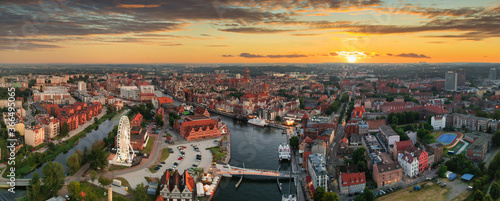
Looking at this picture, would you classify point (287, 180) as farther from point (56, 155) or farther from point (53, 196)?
point (56, 155)

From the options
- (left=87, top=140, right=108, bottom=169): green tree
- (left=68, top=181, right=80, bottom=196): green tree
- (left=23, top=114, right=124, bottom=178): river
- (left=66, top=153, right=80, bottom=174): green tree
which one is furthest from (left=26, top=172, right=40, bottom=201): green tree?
(left=23, top=114, right=124, bottom=178): river

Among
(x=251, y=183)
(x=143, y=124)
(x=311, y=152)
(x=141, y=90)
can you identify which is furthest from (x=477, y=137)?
(x=141, y=90)

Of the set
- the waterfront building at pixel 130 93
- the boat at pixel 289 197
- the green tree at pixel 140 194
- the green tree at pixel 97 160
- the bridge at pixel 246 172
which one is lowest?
the boat at pixel 289 197

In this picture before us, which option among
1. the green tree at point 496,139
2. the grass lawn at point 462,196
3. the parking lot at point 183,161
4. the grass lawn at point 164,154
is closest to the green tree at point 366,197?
the grass lawn at point 462,196

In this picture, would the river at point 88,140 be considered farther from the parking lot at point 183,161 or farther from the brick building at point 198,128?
the brick building at point 198,128

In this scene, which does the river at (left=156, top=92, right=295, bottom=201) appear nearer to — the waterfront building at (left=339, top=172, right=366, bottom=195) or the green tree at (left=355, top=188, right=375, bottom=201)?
the waterfront building at (left=339, top=172, right=366, bottom=195)

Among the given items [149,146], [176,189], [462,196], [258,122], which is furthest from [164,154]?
[462,196]
